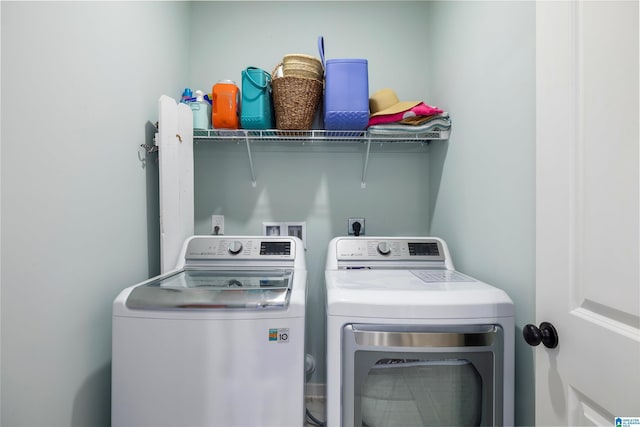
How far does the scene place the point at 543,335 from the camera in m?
0.77

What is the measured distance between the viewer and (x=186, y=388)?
973 mm

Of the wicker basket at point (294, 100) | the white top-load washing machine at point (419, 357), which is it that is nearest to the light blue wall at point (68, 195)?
the wicker basket at point (294, 100)

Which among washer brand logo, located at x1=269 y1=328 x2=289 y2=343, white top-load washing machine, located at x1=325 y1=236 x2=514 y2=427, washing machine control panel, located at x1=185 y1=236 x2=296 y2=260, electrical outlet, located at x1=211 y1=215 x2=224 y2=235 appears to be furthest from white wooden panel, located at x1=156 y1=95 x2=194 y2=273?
white top-load washing machine, located at x1=325 y1=236 x2=514 y2=427

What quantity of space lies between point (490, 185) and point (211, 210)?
5.31 feet

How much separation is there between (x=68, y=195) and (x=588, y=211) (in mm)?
1506

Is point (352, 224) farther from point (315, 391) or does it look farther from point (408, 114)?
point (315, 391)

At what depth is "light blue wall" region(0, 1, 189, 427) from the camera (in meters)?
0.84

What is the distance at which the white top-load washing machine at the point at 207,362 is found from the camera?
97 centimetres

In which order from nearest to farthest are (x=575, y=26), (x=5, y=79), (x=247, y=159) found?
(x=575, y=26)
(x=5, y=79)
(x=247, y=159)

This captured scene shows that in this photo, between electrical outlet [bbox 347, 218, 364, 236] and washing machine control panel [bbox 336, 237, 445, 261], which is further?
electrical outlet [bbox 347, 218, 364, 236]

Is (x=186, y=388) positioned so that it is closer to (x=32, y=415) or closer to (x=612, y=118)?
(x=32, y=415)

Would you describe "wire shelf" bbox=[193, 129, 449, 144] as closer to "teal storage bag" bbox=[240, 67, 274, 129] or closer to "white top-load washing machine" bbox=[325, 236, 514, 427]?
"teal storage bag" bbox=[240, 67, 274, 129]

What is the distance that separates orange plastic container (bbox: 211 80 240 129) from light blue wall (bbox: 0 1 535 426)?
1.00ft

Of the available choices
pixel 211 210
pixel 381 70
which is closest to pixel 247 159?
pixel 211 210
